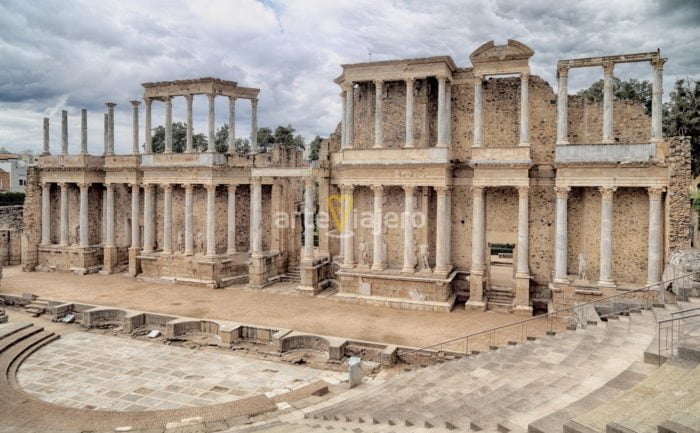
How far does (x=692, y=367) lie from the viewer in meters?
9.96

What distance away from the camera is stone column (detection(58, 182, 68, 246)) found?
33.3 metres

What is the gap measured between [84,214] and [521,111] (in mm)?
28334

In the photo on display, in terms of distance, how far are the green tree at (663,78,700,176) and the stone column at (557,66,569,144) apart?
1429cm

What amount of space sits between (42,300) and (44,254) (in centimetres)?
1259

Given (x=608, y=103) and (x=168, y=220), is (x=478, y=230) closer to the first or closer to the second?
(x=608, y=103)

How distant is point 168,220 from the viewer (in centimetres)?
3053

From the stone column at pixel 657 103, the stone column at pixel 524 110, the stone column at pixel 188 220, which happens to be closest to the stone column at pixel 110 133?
the stone column at pixel 188 220

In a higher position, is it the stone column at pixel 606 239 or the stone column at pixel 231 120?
the stone column at pixel 231 120

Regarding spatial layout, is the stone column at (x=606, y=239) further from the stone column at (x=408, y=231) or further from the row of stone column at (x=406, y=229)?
the stone column at (x=408, y=231)

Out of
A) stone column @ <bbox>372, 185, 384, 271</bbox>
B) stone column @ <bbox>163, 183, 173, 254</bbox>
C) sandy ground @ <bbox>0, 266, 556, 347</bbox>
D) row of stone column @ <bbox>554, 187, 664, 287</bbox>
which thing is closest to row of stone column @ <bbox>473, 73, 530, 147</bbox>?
row of stone column @ <bbox>554, 187, 664, 287</bbox>

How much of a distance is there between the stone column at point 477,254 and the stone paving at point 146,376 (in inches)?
387

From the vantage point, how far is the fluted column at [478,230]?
907 inches

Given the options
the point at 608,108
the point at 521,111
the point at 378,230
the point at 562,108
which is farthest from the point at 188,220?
the point at 608,108

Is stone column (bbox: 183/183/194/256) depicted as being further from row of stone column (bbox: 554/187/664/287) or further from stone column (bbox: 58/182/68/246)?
row of stone column (bbox: 554/187/664/287)
